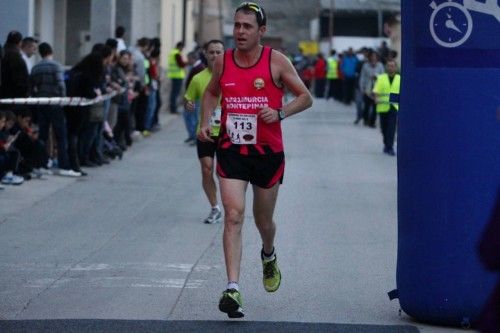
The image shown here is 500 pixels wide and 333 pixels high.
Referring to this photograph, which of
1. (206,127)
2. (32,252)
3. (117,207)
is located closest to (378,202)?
(117,207)

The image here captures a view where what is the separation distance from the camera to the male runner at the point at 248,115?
28.4 feet

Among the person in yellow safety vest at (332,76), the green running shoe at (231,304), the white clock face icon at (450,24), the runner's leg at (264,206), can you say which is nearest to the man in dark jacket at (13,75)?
the runner's leg at (264,206)

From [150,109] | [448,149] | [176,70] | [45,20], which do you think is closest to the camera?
[448,149]

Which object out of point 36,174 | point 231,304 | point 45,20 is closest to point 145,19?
point 45,20

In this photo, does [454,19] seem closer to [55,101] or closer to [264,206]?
[264,206]

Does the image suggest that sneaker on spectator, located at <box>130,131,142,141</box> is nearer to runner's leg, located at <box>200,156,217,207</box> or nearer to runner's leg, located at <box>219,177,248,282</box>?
runner's leg, located at <box>200,156,217,207</box>

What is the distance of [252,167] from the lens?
8.84m

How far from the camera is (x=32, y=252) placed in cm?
1188

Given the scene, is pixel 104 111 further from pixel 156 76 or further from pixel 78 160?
pixel 156 76

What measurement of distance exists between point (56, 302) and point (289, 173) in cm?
1159

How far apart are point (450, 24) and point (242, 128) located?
59.8 inches

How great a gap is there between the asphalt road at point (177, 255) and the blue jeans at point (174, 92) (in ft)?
45.9

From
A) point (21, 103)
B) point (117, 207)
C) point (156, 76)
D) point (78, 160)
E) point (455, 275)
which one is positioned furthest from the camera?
point (156, 76)

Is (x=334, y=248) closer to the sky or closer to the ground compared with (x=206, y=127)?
closer to the ground
